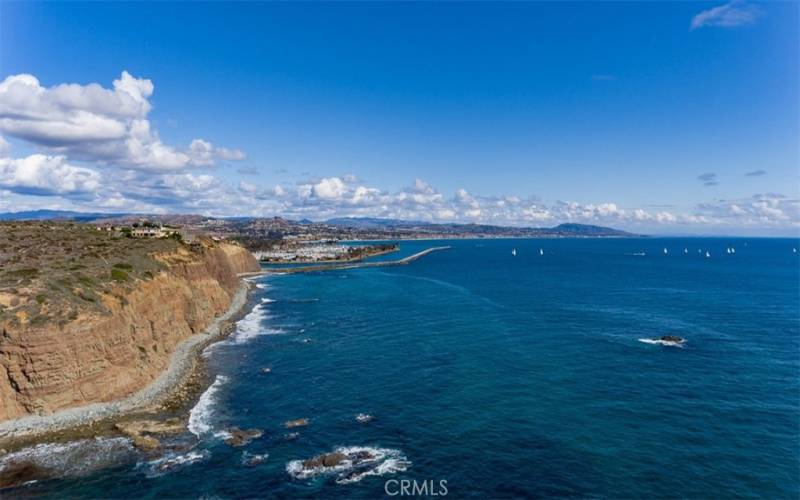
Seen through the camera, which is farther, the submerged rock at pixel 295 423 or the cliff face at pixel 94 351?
the submerged rock at pixel 295 423

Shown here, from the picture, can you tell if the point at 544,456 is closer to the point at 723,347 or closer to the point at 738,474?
the point at 738,474

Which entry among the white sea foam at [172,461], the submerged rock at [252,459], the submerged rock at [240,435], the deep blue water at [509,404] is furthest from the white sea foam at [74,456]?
the submerged rock at [252,459]

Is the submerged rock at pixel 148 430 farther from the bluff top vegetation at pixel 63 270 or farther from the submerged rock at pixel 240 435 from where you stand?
the bluff top vegetation at pixel 63 270

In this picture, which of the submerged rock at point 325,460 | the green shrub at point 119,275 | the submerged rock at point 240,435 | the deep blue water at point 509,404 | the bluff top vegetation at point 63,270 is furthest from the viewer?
the green shrub at point 119,275

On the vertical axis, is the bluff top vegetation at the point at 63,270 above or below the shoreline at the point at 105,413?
above

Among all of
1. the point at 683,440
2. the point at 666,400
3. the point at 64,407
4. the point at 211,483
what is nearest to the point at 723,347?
the point at 666,400

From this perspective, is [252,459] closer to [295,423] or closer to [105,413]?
[295,423]
